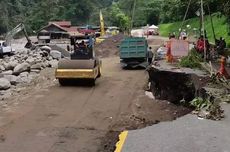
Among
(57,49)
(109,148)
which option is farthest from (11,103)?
(57,49)

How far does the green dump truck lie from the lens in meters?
31.5

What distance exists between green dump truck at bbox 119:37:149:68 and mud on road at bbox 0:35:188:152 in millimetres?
5036

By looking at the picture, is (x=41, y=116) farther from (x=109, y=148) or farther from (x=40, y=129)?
(x=109, y=148)

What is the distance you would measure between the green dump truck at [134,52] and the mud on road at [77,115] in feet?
16.5

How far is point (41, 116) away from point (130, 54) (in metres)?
14.6

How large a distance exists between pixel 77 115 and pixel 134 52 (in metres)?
14.1

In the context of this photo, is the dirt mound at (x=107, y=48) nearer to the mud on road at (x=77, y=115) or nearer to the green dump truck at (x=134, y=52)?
the green dump truck at (x=134, y=52)

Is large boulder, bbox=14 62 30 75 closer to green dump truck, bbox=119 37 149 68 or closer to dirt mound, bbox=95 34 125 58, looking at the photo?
green dump truck, bbox=119 37 149 68

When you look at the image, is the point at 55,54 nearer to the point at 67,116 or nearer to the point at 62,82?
the point at 62,82

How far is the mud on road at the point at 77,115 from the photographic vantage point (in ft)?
45.9

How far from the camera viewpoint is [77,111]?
1886 cm

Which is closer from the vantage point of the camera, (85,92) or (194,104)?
(194,104)

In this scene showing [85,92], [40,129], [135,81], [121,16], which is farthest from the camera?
→ [121,16]

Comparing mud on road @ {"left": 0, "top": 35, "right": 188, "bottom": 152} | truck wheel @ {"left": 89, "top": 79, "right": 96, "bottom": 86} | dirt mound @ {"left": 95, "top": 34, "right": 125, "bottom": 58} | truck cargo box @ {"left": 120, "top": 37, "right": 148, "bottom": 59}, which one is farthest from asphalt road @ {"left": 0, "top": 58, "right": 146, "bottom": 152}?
dirt mound @ {"left": 95, "top": 34, "right": 125, "bottom": 58}
